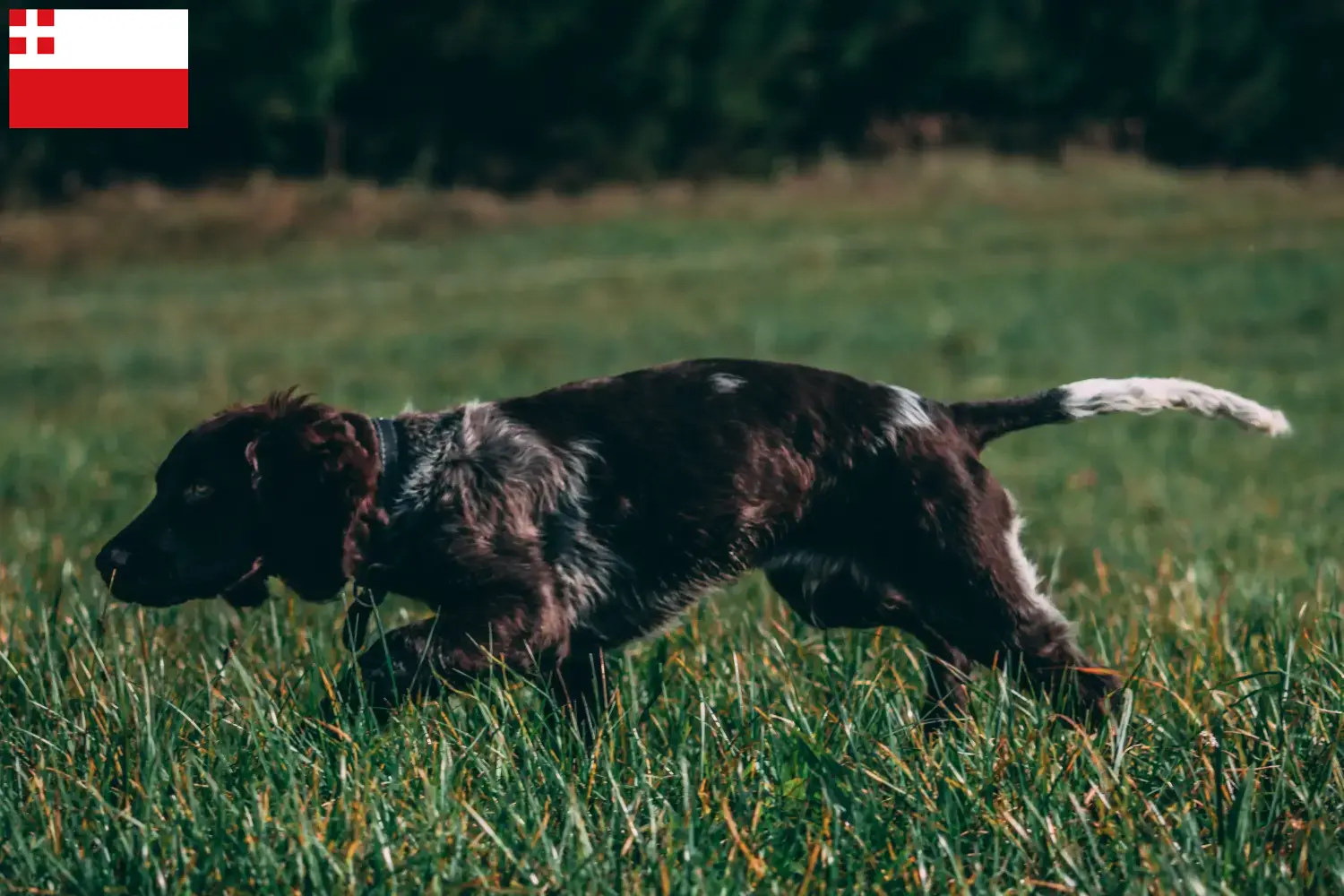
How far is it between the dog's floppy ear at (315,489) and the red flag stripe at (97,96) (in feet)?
22.4

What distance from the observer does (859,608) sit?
4.14 metres

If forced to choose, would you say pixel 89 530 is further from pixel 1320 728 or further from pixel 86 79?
pixel 1320 728

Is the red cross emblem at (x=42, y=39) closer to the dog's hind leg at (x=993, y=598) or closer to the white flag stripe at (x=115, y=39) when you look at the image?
the white flag stripe at (x=115, y=39)

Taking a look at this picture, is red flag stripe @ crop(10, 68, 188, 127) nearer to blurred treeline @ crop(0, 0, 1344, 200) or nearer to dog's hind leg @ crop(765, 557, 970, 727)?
blurred treeline @ crop(0, 0, 1344, 200)

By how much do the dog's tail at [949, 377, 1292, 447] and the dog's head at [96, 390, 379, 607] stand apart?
153 cm

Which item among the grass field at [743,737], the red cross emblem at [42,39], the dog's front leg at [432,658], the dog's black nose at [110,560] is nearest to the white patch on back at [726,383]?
the grass field at [743,737]

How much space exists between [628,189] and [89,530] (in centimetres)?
2370

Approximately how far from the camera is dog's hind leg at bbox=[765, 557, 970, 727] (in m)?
4.07

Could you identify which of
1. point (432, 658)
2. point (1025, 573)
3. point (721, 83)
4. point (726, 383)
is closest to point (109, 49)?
point (726, 383)

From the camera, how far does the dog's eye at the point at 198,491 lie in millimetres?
3936

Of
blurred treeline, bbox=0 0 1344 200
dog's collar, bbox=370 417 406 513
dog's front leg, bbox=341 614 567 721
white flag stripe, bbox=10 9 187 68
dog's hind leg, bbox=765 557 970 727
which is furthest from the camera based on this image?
blurred treeline, bbox=0 0 1344 200

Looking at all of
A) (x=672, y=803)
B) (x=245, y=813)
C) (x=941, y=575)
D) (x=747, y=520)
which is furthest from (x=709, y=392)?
(x=245, y=813)

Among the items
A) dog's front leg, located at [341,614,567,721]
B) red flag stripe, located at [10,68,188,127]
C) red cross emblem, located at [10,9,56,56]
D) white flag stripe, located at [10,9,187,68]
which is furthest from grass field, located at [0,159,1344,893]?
red cross emblem, located at [10,9,56,56]

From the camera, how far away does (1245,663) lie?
14.8ft
